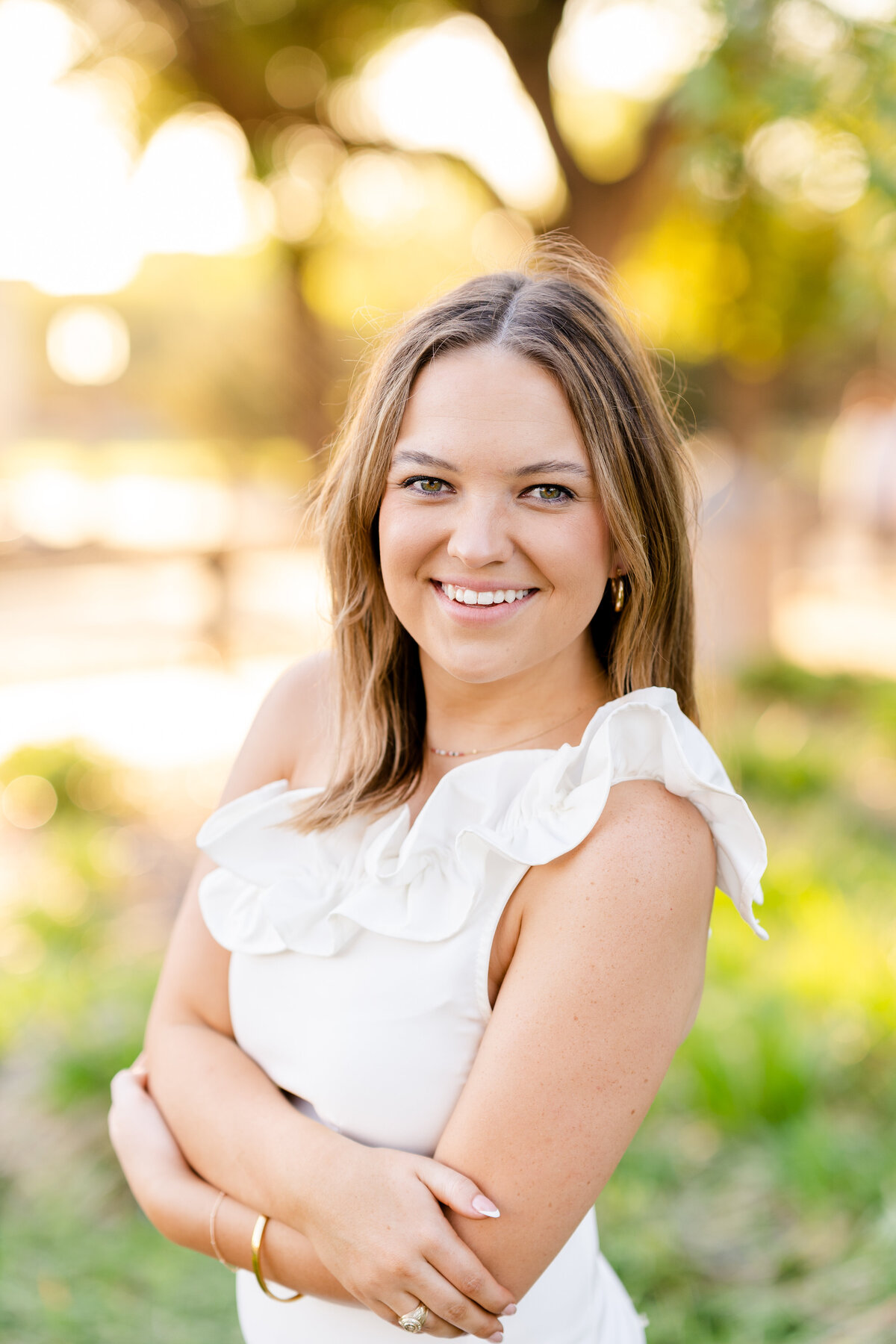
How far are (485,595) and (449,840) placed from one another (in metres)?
0.34

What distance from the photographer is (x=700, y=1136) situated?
3.29 meters

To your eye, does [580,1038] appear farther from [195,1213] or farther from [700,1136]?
[700,1136]

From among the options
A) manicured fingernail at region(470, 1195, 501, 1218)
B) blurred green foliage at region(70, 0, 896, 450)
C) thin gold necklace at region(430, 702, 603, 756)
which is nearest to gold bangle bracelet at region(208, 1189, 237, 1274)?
manicured fingernail at region(470, 1195, 501, 1218)

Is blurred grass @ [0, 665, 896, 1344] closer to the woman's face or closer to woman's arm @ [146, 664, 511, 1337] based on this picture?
the woman's face

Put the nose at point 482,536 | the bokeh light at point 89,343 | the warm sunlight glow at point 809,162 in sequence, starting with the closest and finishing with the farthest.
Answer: the nose at point 482,536 → the warm sunlight glow at point 809,162 → the bokeh light at point 89,343

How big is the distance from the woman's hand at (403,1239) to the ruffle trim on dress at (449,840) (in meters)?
0.27

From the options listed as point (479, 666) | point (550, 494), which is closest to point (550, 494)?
point (550, 494)

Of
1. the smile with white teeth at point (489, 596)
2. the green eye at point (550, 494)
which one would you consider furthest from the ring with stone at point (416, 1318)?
Result: the green eye at point (550, 494)

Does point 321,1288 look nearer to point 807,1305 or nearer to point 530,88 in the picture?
point 807,1305

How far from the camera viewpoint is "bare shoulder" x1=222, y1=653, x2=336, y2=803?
1775mm

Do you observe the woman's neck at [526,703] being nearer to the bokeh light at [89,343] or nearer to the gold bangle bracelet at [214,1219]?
the gold bangle bracelet at [214,1219]

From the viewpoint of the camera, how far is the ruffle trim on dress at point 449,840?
1.33 metres

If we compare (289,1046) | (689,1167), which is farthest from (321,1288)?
(689,1167)

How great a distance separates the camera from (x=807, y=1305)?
8.79ft
